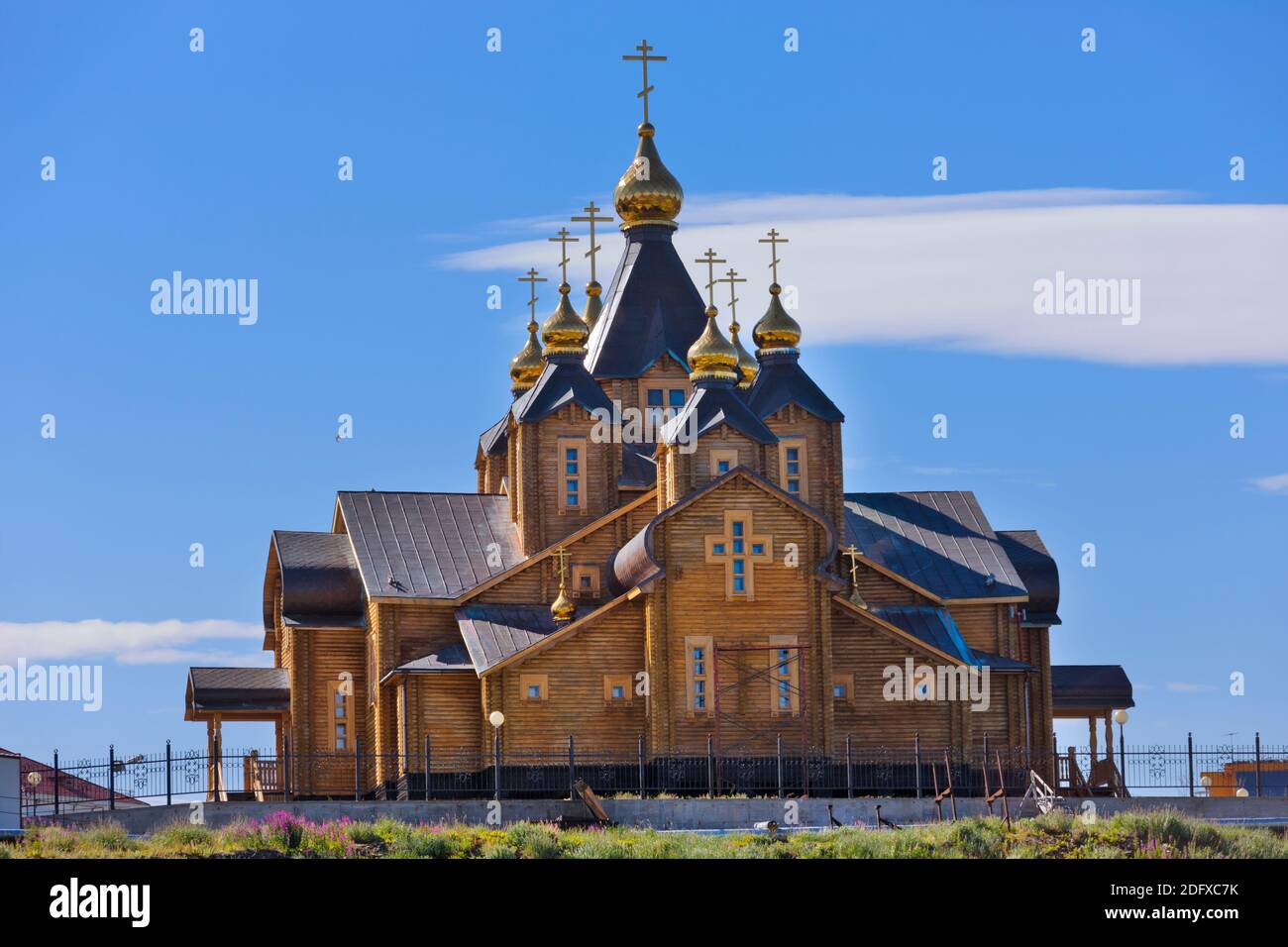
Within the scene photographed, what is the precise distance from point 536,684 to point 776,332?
9.38m

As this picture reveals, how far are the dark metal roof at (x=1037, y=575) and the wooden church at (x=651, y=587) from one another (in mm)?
49

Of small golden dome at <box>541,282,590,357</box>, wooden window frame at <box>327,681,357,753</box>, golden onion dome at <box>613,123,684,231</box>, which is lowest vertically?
wooden window frame at <box>327,681,357,753</box>

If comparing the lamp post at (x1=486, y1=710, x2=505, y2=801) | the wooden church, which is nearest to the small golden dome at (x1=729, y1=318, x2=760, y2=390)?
the wooden church

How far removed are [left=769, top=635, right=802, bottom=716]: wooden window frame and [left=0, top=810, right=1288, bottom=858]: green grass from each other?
27.4 ft

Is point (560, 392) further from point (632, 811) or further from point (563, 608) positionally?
point (632, 811)

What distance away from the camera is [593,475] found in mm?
45938

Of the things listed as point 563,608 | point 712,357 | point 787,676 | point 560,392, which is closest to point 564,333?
point 560,392

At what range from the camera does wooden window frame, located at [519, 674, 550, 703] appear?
41438 mm

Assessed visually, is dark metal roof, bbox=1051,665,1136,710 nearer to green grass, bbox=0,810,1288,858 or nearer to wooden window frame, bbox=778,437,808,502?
wooden window frame, bbox=778,437,808,502

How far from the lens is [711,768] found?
39.8 metres

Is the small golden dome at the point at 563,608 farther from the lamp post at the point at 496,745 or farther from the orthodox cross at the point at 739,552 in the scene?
the orthodox cross at the point at 739,552

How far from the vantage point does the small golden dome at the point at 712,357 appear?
43.5 m
